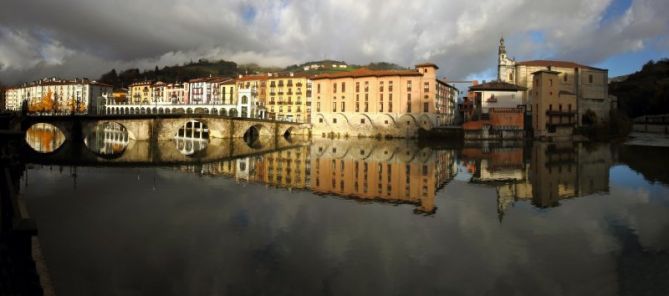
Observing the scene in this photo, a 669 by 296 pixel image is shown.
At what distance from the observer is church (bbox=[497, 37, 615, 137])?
64.0 meters

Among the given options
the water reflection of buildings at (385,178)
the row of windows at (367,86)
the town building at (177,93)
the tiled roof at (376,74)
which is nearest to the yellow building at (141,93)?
the town building at (177,93)

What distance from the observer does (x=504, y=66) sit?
76688 mm

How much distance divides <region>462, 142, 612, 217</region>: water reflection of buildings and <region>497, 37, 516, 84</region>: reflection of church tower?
38584 mm

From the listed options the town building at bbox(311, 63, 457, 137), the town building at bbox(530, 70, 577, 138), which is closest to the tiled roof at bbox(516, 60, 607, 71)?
the town building at bbox(530, 70, 577, 138)

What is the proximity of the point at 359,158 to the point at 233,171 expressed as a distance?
11.8 m

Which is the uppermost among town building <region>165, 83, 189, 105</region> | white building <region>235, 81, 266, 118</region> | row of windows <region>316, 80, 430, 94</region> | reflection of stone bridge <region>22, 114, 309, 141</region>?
town building <region>165, 83, 189, 105</region>

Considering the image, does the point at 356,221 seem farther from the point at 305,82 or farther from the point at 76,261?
the point at 305,82

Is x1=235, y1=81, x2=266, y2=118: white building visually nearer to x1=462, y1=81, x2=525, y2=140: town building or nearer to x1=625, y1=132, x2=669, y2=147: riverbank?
x1=462, y1=81, x2=525, y2=140: town building

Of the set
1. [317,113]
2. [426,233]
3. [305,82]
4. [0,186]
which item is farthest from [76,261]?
[305,82]

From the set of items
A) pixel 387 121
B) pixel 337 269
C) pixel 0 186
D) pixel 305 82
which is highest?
pixel 305 82

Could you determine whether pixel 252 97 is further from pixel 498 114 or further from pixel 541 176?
pixel 541 176

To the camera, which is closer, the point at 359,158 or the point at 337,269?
the point at 337,269

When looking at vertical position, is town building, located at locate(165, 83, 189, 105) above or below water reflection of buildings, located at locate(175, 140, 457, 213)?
above

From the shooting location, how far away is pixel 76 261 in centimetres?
988
